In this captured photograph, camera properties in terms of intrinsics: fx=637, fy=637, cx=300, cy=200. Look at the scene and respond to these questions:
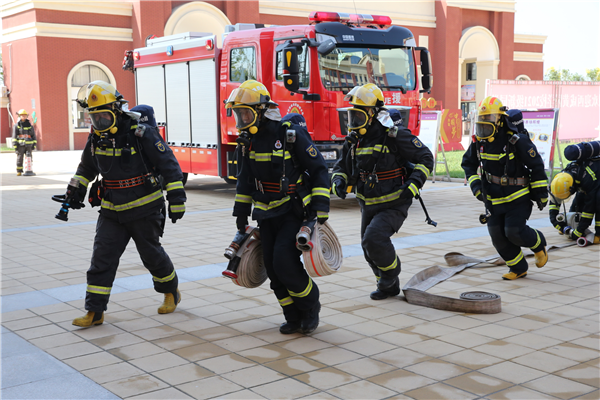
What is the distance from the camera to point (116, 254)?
17.6 feet

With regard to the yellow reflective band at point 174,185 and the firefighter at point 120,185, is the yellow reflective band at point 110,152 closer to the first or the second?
the firefighter at point 120,185

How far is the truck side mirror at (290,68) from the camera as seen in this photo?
11273mm

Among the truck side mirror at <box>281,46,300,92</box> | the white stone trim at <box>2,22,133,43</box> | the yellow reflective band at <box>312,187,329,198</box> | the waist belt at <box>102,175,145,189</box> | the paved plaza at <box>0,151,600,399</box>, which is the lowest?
the paved plaza at <box>0,151,600,399</box>

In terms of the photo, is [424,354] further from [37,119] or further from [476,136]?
[37,119]

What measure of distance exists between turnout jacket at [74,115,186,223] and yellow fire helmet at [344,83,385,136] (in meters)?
1.66

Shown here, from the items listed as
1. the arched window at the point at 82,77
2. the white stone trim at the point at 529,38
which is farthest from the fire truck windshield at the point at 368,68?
the white stone trim at the point at 529,38

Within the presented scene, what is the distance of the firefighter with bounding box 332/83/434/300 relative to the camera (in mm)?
5750

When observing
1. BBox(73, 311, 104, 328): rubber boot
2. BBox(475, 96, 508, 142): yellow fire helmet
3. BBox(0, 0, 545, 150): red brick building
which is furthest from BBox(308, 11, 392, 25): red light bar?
BBox(0, 0, 545, 150): red brick building

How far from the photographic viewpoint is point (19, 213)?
1207cm

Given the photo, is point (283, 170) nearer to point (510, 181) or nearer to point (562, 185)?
point (510, 181)

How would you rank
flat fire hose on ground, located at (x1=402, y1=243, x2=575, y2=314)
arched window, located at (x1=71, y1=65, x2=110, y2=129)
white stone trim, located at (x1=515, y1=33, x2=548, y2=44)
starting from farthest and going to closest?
white stone trim, located at (x1=515, y1=33, x2=548, y2=44)
arched window, located at (x1=71, y1=65, x2=110, y2=129)
flat fire hose on ground, located at (x1=402, y1=243, x2=575, y2=314)

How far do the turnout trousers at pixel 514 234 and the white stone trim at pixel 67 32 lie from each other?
94.5 feet

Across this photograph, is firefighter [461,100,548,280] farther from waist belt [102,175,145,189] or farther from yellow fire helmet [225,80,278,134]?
waist belt [102,175,145,189]

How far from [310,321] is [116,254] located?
174 centimetres
